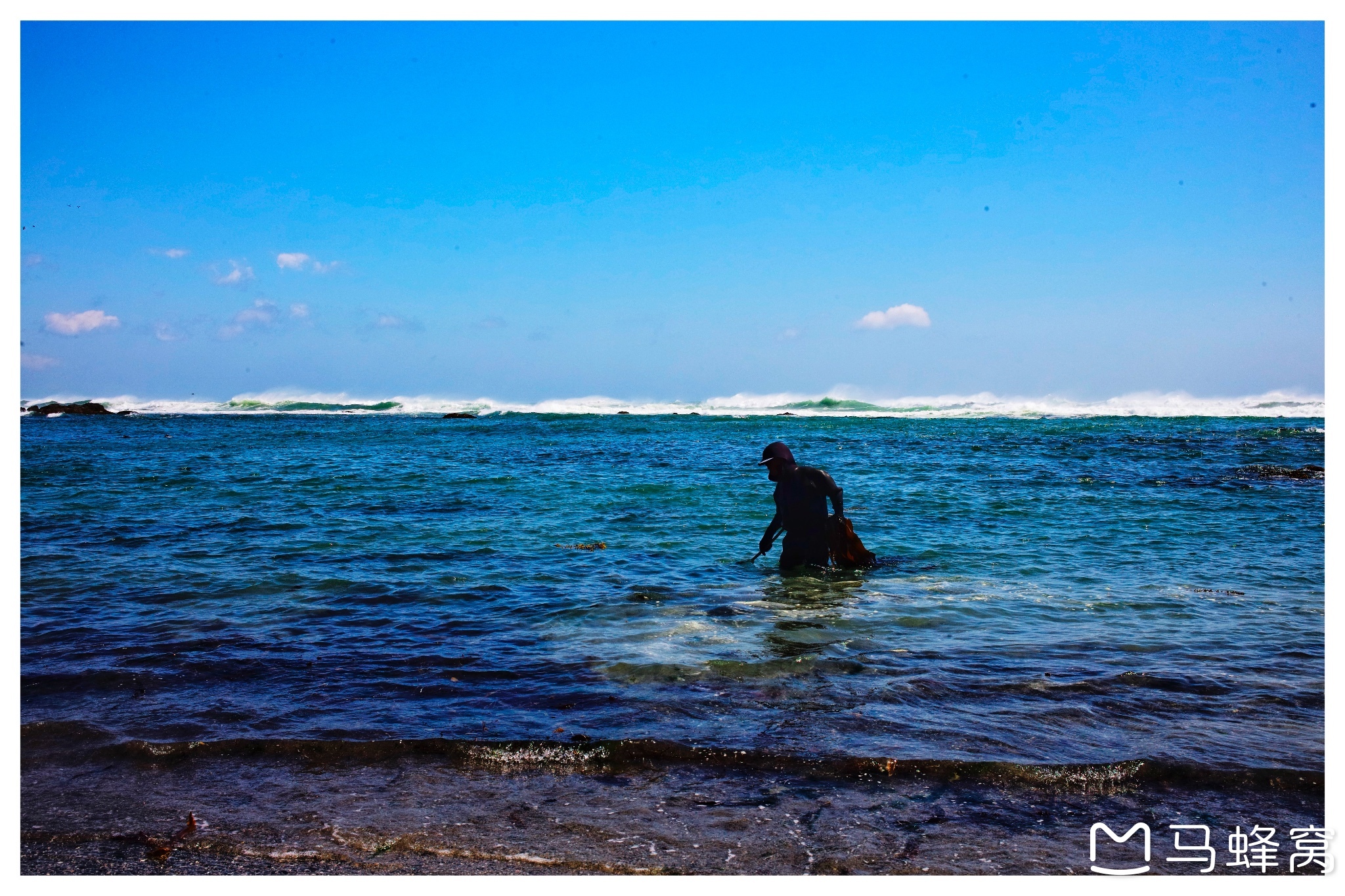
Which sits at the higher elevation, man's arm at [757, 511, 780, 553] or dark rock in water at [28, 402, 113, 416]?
dark rock in water at [28, 402, 113, 416]

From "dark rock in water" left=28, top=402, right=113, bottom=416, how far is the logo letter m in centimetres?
8373

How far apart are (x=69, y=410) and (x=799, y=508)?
82984 millimetres

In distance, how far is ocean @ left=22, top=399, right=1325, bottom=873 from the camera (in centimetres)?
434

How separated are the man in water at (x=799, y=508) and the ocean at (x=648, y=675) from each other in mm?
388

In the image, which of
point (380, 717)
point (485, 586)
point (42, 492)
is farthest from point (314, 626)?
point (42, 492)

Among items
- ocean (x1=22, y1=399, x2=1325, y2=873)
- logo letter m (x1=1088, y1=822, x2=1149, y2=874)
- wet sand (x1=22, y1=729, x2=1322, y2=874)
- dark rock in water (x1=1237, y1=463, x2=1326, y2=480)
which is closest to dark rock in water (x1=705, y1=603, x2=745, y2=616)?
ocean (x1=22, y1=399, x2=1325, y2=873)

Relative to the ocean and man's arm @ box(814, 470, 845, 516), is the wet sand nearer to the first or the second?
the ocean

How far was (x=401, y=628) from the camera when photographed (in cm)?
809

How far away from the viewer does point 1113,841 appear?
4047 mm

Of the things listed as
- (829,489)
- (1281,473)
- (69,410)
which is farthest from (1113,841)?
(69,410)

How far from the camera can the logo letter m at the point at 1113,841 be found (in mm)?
3811

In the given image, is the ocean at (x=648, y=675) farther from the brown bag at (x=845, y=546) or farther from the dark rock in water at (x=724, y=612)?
the brown bag at (x=845, y=546)

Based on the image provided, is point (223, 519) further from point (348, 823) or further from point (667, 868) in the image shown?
point (667, 868)

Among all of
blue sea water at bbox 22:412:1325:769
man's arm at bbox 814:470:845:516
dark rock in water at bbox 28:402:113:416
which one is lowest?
blue sea water at bbox 22:412:1325:769
